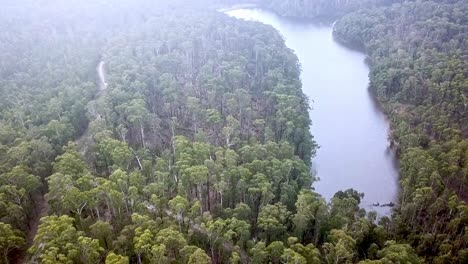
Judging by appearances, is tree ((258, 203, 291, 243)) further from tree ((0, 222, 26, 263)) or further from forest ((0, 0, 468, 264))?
tree ((0, 222, 26, 263))

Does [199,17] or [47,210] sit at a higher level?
[199,17]

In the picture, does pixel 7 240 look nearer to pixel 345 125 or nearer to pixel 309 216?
pixel 309 216

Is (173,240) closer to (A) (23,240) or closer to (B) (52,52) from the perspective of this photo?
(A) (23,240)

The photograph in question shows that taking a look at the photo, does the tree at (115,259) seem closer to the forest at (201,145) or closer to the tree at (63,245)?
the forest at (201,145)

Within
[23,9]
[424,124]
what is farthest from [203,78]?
[23,9]

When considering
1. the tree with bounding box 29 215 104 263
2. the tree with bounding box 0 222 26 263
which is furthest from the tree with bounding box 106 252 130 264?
the tree with bounding box 0 222 26 263

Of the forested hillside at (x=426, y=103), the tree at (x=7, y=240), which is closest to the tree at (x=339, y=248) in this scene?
the forested hillside at (x=426, y=103)

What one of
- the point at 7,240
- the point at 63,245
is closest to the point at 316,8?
the point at 63,245
